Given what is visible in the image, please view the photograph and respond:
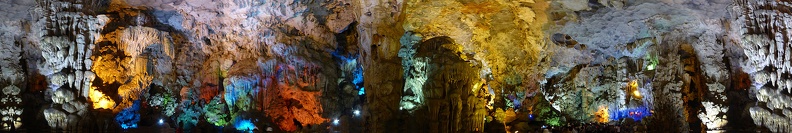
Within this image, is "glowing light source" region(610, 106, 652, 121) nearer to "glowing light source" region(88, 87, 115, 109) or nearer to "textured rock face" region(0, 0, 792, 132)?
"textured rock face" region(0, 0, 792, 132)

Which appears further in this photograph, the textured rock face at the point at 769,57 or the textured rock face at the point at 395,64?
the textured rock face at the point at 395,64

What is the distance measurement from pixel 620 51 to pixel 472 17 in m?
4.20

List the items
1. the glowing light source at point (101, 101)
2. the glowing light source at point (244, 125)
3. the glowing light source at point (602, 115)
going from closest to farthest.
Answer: the glowing light source at point (101, 101)
the glowing light source at point (244, 125)
the glowing light source at point (602, 115)

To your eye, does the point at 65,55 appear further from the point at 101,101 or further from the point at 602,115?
the point at 602,115

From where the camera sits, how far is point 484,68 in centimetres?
1811

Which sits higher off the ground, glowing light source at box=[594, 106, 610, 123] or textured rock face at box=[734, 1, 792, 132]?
textured rock face at box=[734, 1, 792, 132]

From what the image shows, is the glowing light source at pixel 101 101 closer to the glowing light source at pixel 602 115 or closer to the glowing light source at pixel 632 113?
the glowing light source at pixel 602 115

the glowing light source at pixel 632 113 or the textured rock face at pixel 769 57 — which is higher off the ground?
the textured rock face at pixel 769 57

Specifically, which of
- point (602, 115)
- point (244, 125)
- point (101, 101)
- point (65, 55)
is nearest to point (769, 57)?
point (602, 115)

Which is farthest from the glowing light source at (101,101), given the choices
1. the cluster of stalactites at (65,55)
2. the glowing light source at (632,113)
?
the glowing light source at (632,113)

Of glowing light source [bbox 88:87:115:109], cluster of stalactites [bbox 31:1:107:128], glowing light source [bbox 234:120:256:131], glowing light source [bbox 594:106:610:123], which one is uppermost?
cluster of stalactites [bbox 31:1:107:128]

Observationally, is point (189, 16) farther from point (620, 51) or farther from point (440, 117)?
point (620, 51)

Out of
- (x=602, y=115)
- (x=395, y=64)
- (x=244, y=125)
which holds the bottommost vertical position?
(x=244, y=125)

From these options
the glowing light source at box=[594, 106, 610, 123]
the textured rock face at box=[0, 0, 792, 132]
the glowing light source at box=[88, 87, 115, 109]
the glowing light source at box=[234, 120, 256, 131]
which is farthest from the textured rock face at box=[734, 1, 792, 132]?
the glowing light source at box=[88, 87, 115, 109]
